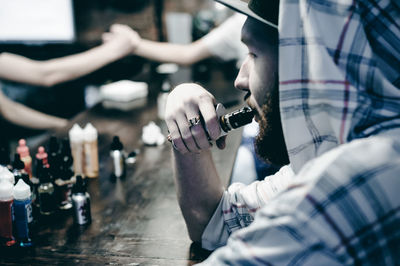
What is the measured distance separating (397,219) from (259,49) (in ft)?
1.63

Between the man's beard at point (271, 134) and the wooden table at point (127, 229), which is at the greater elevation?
the man's beard at point (271, 134)

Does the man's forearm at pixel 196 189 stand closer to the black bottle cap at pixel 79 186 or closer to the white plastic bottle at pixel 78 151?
the black bottle cap at pixel 79 186

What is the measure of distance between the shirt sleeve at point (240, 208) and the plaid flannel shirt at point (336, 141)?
10.6 inches

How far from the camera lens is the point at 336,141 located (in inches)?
31.3

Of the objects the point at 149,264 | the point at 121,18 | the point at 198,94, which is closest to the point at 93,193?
the point at 149,264

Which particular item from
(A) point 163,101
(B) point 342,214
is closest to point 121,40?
(A) point 163,101

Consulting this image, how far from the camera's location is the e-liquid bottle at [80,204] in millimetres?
1240

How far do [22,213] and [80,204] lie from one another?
17 centimetres

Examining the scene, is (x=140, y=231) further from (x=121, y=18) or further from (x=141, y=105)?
(x=121, y=18)

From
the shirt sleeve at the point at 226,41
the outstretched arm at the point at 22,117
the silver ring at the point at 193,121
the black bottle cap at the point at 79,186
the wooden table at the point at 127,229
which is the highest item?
the shirt sleeve at the point at 226,41

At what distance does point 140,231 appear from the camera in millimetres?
1212

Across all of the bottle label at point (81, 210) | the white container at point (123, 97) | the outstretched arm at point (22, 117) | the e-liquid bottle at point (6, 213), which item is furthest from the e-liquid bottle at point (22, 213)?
the outstretched arm at point (22, 117)

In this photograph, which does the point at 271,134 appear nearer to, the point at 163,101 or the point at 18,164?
the point at 18,164

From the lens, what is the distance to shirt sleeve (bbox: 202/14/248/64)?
311cm
